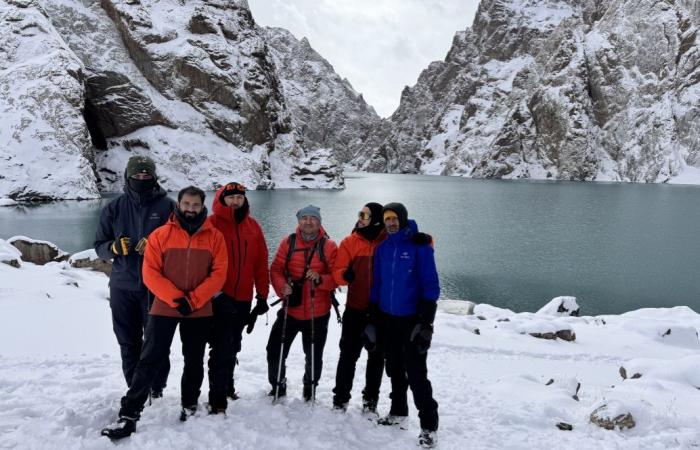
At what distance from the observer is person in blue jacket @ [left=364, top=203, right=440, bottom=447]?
5.10 m

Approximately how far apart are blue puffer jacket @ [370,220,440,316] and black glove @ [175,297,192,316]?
2170 millimetres

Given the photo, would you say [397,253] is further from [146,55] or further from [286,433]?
[146,55]

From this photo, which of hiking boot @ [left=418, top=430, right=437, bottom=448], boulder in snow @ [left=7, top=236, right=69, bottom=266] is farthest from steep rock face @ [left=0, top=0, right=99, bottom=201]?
hiking boot @ [left=418, top=430, right=437, bottom=448]

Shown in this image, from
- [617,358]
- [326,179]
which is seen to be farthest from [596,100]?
[617,358]

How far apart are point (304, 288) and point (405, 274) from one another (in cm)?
132

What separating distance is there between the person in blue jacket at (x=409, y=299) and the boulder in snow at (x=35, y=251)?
1931 cm

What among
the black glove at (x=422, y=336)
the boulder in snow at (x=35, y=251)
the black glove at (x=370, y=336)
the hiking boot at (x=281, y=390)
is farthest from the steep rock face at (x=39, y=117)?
the black glove at (x=422, y=336)

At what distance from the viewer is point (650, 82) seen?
14012 centimetres

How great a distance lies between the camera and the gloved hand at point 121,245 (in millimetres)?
5039

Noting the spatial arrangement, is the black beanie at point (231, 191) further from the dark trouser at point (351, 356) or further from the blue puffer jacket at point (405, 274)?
the dark trouser at point (351, 356)

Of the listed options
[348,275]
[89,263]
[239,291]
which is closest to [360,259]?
[348,275]

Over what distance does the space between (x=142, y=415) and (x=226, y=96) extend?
98.3 meters

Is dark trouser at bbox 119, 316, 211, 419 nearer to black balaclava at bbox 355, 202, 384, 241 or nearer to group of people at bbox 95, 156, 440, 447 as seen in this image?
group of people at bbox 95, 156, 440, 447

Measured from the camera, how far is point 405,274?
17.0 ft
